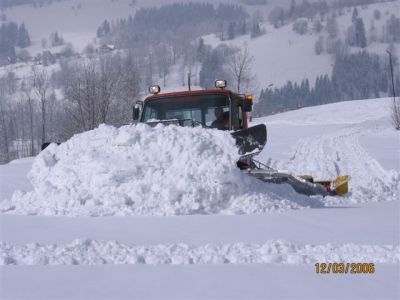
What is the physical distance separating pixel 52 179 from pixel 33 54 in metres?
198

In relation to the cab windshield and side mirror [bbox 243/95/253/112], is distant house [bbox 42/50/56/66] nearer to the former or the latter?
the cab windshield

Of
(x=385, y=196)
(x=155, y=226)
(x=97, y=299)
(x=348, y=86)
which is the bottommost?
(x=348, y=86)

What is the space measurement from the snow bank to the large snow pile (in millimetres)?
1948

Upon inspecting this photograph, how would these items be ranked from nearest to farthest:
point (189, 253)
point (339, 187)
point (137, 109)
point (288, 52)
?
point (189, 253) < point (137, 109) < point (339, 187) < point (288, 52)

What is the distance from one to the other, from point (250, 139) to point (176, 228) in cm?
213

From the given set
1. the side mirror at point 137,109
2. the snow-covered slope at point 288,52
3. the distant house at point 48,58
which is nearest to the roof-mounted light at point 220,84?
the side mirror at point 137,109

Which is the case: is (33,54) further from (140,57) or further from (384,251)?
(384,251)

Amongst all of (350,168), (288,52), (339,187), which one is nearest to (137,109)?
(339,187)

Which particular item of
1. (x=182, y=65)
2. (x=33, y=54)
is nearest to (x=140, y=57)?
(x=182, y=65)

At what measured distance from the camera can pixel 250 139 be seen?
314 inches

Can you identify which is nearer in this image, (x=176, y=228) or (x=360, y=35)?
(x=176, y=228)

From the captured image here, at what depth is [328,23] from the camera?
190750mm

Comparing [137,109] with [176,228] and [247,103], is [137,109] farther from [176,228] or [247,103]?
[176,228]

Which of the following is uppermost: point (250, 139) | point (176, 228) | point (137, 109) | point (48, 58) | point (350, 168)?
point (137, 109)
